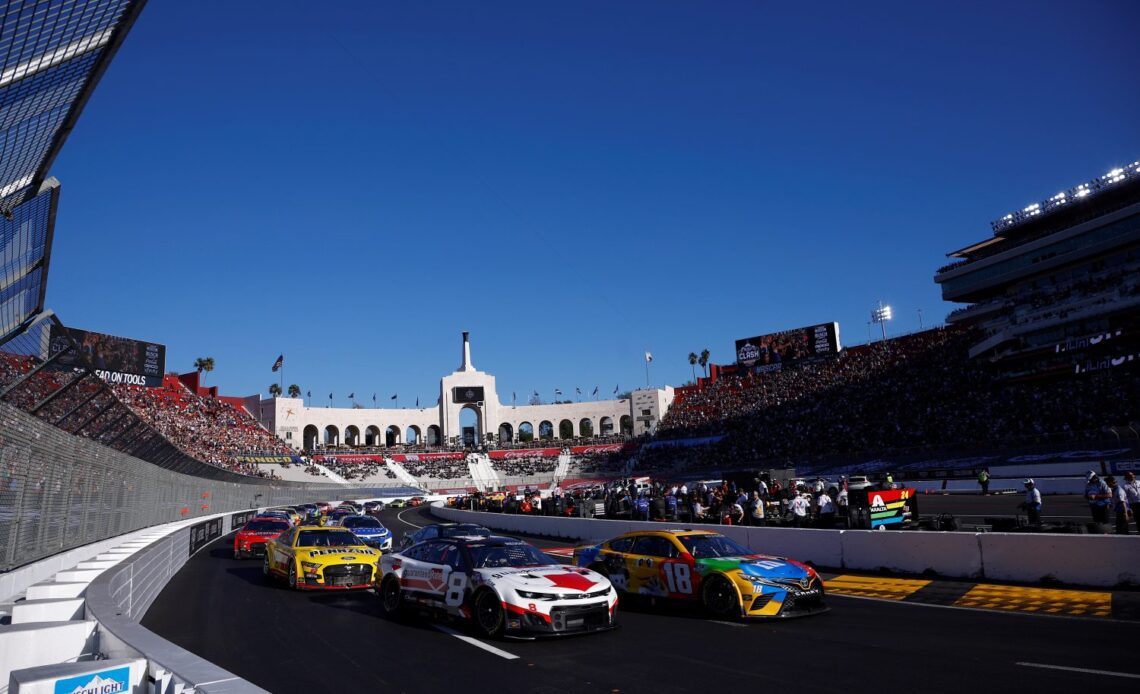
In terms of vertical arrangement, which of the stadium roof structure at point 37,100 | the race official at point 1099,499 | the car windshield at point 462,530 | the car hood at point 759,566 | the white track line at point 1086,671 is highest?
the stadium roof structure at point 37,100

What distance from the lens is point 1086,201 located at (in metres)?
55.0

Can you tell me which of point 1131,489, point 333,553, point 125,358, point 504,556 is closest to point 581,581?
point 504,556

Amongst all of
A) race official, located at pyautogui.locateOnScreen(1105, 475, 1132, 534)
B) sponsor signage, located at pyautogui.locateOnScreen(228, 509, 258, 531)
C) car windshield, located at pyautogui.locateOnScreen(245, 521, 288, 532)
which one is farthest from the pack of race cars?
sponsor signage, located at pyautogui.locateOnScreen(228, 509, 258, 531)

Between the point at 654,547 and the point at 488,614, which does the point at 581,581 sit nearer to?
the point at 488,614

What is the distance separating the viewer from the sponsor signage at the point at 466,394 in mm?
103562

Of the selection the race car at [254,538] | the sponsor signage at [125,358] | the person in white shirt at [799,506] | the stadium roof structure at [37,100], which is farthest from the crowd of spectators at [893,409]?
the sponsor signage at [125,358]

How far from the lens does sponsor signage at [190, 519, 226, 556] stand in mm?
24845

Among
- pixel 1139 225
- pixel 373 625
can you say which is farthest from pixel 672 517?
A: pixel 1139 225

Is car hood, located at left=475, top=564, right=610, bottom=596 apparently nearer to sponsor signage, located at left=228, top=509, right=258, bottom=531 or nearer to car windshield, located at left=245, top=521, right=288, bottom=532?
car windshield, located at left=245, top=521, right=288, bottom=532

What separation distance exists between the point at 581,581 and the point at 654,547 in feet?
8.69

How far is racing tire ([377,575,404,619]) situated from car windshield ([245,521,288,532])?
12885mm

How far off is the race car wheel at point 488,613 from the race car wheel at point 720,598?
10.9 ft

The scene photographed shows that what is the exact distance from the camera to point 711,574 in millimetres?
11125

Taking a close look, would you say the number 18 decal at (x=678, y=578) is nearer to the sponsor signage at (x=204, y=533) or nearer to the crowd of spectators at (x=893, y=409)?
the sponsor signage at (x=204, y=533)
